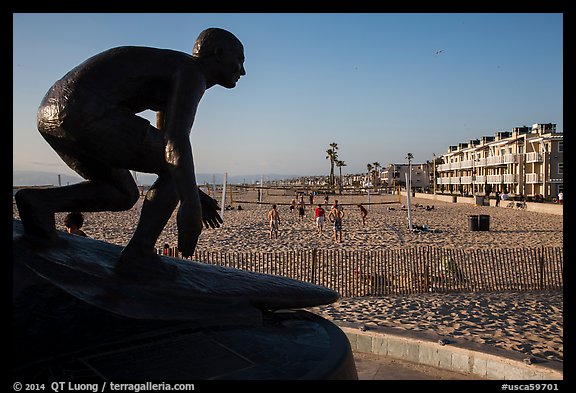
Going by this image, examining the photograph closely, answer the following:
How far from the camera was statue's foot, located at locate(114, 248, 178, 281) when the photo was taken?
9.49 feet

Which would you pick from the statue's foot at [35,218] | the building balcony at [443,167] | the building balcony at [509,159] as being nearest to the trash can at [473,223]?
the statue's foot at [35,218]

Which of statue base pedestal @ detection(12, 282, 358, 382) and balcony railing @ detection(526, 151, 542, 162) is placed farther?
balcony railing @ detection(526, 151, 542, 162)

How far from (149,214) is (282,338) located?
1.18 metres

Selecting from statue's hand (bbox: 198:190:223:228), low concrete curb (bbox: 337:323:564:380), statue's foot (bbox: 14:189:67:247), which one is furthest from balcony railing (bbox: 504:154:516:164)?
statue's foot (bbox: 14:189:67:247)

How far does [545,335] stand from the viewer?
650 cm

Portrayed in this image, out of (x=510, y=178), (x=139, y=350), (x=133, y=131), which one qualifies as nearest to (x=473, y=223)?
(x=133, y=131)

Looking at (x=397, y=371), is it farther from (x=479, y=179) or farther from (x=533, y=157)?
(x=479, y=179)

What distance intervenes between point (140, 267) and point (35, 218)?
70 cm

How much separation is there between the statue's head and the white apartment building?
4781cm

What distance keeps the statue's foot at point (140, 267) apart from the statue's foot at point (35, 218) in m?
0.44

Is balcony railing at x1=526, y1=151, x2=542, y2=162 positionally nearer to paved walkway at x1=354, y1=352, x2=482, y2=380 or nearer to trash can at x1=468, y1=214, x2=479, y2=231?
trash can at x1=468, y1=214, x2=479, y2=231

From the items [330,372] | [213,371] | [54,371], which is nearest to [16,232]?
Answer: [54,371]

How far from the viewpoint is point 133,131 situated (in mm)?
2795
